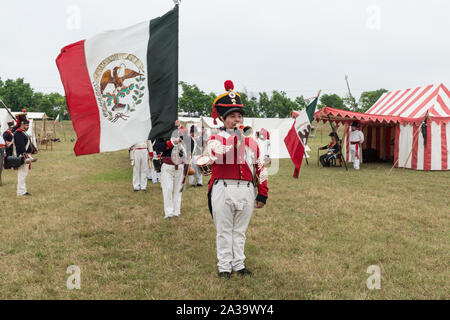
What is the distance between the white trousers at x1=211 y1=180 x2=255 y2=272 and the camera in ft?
11.8

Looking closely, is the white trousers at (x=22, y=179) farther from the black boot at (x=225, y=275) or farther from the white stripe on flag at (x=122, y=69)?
the black boot at (x=225, y=275)

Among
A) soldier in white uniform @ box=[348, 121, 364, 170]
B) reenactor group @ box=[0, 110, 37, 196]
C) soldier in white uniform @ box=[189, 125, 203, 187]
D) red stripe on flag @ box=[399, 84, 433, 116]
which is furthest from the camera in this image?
red stripe on flag @ box=[399, 84, 433, 116]

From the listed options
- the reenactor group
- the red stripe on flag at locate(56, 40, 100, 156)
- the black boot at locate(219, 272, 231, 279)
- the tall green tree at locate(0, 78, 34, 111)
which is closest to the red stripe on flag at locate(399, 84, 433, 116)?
the black boot at locate(219, 272, 231, 279)

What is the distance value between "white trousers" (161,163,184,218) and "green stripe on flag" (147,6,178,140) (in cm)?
233

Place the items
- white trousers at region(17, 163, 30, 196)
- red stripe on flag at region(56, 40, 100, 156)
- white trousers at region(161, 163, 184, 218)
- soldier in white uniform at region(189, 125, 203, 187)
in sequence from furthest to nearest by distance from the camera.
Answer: white trousers at region(17, 163, 30, 196), soldier in white uniform at region(189, 125, 203, 187), white trousers at region(161, 163, 184, 218), red stripe on flag at region(56, 40, 100, 156)

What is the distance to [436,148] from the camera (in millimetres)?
12859

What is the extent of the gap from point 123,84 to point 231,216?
224 cm

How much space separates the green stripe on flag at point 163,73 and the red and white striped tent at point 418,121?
9560 mm

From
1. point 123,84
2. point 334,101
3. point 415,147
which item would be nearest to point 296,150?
point 415,147

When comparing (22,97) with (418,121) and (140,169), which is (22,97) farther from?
(418,121)

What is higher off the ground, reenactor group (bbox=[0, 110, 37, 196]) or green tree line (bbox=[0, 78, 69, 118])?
green tree line (bbox=[0, 78, 69, 118])

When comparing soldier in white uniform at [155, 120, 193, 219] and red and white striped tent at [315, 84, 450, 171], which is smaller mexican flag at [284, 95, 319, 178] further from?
soldier in white uniform at [155, 120, 193, 219]

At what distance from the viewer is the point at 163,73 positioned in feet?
13.7
